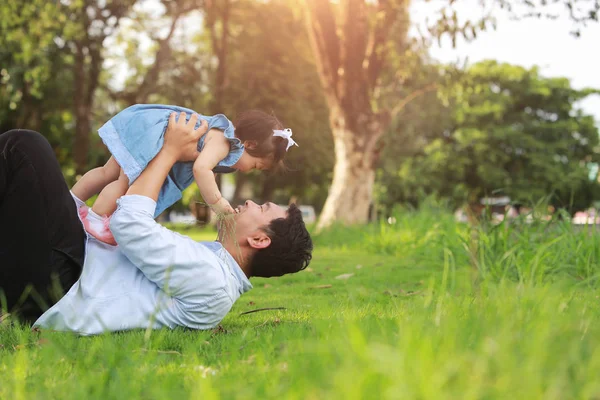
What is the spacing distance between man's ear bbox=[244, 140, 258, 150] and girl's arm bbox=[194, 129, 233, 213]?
40 centimetres

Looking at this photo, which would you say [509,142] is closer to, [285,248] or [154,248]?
[285,248]

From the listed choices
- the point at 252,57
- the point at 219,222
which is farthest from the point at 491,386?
the point at 252,57

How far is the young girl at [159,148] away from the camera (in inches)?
168

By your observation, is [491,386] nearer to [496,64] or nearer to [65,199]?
[65,199]

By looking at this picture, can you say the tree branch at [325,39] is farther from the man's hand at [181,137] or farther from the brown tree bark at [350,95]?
the man's hand at [181,137]

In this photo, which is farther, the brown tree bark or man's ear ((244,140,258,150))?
the brown tree bark

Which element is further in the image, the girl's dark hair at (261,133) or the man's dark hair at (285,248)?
the girl's dark hair at (261,133)

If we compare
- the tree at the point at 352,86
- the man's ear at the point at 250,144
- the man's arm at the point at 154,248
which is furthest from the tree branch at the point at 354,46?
the man's arm at the point at 154,248

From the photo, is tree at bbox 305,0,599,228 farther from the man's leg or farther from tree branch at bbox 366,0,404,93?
the man's leg

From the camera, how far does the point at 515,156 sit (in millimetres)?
40594

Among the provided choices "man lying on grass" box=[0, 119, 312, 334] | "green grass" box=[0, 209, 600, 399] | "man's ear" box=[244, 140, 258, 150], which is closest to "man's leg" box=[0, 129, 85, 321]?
"man lying on grass" box=[0, 119, 312, 334]

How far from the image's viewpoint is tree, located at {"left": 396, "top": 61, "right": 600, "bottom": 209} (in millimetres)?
39125

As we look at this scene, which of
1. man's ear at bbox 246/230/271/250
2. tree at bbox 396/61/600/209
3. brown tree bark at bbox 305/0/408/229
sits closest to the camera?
man's ear at bbox 246/230/271/250

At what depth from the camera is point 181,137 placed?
402 cm
